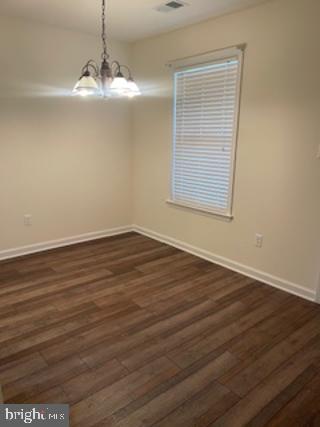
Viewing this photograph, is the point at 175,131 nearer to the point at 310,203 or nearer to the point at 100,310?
the point at 310,203

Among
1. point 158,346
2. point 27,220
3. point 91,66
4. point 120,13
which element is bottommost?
point 158,346

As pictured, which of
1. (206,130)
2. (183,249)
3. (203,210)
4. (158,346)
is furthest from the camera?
(183,249)

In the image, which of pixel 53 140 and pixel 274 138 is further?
pixel 53 140

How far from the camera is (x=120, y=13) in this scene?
10.5 feet

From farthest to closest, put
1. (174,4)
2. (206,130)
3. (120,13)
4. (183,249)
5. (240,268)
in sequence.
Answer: (183,249)
(206,130)
(240,268)
(120,13)
(174,4)

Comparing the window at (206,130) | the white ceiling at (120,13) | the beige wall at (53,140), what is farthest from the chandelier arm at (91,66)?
the window at (206,130)

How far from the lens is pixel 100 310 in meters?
2.74

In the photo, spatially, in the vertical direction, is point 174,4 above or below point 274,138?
above

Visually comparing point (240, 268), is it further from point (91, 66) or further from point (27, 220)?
point (91, 66)

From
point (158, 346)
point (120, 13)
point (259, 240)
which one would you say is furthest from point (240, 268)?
point (120, 13)

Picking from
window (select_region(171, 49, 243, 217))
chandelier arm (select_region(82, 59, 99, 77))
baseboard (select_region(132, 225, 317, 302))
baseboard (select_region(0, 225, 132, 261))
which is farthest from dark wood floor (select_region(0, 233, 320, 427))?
chandelier arm (select_region(82, 59, 99, 77))

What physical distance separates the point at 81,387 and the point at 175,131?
299 centimetres

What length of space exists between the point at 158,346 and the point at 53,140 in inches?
109

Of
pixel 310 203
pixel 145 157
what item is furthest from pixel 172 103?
pixel 310 203
